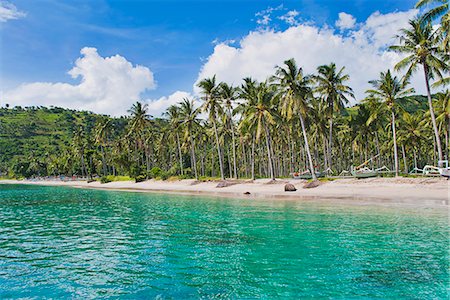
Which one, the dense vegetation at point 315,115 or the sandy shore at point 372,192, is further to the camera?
the dense vegetation at point 315,115

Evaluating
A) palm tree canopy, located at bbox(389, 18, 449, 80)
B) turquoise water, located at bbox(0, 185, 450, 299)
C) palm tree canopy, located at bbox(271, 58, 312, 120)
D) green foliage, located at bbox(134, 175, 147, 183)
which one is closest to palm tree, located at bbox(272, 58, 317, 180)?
palm tree canopy, located at bbox(271, 58, 312, 120)

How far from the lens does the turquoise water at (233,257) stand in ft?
28.2

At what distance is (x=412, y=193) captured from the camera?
26812mm

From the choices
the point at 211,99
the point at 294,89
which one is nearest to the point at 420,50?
the point at 294,89

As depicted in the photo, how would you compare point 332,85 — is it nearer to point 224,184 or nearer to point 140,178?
point 224,184

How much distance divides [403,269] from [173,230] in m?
11.2

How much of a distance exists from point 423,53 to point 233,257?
31.6 metres

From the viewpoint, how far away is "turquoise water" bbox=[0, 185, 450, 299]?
8.59 m

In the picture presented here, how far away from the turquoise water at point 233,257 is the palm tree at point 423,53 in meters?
18.4

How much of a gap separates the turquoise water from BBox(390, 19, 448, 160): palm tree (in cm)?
1838

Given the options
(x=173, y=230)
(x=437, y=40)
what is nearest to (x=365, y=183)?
(x=437, y=40)

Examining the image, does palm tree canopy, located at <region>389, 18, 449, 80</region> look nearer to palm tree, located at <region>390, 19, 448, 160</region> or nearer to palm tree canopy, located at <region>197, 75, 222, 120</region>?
palm tree, located at <region>390, 19, 448, 160</region>

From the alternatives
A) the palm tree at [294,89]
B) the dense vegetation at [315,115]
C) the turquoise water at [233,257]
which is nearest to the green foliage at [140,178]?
the dense vegetation at [315,115]

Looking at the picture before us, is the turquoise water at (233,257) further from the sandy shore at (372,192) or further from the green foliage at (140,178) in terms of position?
the green foliage at (140,178)
